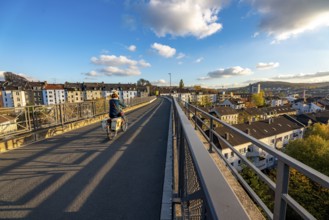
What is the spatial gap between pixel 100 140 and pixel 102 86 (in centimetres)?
10351

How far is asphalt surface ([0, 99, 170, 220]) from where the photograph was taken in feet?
9.91

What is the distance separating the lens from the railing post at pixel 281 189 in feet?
3.72

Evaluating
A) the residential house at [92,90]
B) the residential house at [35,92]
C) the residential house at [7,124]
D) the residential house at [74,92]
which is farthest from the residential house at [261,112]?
the residential house at [35,92]

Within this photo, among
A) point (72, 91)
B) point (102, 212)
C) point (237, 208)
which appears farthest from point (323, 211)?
point (72, 91)

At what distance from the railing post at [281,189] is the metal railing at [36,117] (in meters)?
8.32

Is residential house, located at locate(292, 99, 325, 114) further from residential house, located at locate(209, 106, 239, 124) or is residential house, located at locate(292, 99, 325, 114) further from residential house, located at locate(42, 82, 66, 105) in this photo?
residential house, located at locate(42, 82, 66, 105)

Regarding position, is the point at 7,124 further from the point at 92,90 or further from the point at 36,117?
the point at 92,90

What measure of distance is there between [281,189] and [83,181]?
3878mm

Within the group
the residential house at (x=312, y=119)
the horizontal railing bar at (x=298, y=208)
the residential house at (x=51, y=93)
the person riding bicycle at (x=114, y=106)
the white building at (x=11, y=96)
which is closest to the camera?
the horizontal railing bar at (x=298, y=208)

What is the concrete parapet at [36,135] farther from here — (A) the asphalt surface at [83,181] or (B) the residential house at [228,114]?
(B) the residential house at [228,114]

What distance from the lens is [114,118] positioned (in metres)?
7.70

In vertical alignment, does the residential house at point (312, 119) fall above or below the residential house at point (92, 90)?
→ below

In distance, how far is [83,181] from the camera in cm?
396

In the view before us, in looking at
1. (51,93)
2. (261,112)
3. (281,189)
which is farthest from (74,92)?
(281,189)
